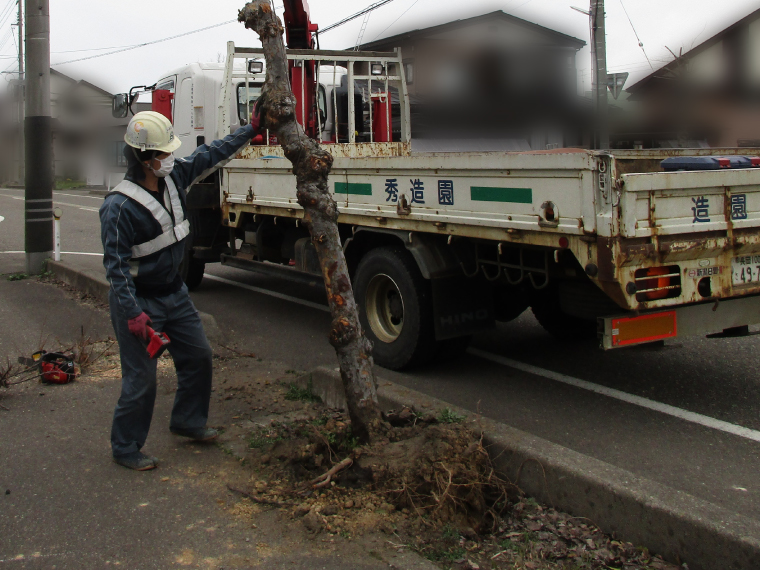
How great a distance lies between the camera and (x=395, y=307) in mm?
6375

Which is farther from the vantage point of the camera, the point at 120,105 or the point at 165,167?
the point at 120,105

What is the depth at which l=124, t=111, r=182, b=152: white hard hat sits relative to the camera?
13.1 feet

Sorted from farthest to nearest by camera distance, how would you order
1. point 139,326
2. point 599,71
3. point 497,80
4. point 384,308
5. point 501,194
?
point 497,80, point 599,71, point 384,308, point 501,194, point 139,326

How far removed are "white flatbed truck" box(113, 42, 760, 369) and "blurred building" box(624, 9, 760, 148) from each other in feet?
13.9

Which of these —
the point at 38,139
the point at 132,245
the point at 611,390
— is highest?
the point at 38,139

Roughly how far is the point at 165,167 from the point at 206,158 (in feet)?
1.42

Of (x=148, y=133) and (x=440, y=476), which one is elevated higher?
(x=148, y=133)

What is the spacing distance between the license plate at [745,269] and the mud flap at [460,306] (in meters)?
1.76

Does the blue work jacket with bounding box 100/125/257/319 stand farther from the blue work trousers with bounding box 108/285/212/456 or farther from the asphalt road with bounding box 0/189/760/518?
the asphalt road with bounding box 0/189/760/518

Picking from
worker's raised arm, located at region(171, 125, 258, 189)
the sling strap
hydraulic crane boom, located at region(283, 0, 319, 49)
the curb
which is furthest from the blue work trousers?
hydraulic crane boom, located at region(283, 0, 319, 49)

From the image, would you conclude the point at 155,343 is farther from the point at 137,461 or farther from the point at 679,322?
the point at 679,322

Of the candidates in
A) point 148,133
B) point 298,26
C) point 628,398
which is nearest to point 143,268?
point 148,133

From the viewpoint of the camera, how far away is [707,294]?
4738 millimetres

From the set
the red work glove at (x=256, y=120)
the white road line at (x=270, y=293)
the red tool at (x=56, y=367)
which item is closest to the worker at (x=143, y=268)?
the red work glove at (x=256, y=120)
